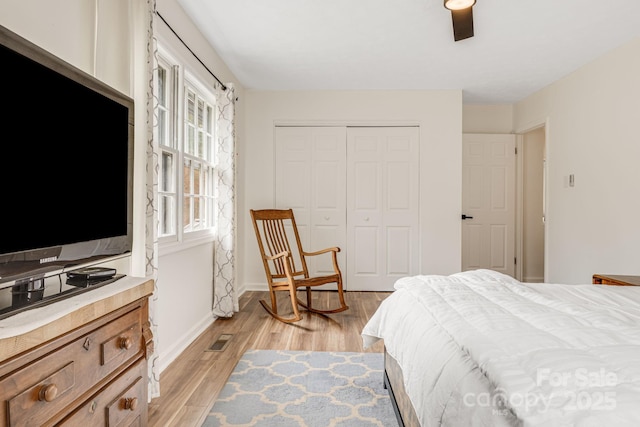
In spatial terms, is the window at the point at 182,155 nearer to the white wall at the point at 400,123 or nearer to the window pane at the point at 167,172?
the window pane at the point at 167,172

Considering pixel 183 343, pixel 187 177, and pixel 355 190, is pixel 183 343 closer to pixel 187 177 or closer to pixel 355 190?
pixel 187 177

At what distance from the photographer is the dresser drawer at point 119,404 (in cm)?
97

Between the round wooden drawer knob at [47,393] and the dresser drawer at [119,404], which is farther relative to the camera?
the dresser drawer at [119,404]

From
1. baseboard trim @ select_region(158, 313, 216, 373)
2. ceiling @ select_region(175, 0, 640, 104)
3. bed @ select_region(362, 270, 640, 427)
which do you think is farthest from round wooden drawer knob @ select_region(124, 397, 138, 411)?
ceiling @ select_region(175, 0, 640, 104)

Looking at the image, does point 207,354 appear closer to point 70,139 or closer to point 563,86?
point 70,139

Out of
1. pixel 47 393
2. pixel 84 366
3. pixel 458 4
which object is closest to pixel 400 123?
pixel 458 4

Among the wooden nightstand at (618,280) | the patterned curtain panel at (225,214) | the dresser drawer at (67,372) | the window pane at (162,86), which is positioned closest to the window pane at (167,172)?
the window pane at (162,86)

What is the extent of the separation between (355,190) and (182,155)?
2.27 metres

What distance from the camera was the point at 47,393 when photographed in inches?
31.5

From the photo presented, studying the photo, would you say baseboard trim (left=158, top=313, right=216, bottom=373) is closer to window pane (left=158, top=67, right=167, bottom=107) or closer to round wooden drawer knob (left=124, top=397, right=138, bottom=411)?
round wooden drawer knob (left=124, top=397, right=138, bottom=411)

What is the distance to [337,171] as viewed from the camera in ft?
14.4

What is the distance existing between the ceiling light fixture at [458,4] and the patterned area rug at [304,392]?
2284mm

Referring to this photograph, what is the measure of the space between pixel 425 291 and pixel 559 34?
2.69 meters

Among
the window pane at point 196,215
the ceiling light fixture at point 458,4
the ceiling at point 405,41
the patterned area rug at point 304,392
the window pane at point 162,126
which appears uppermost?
the ceiling at point 405,41
